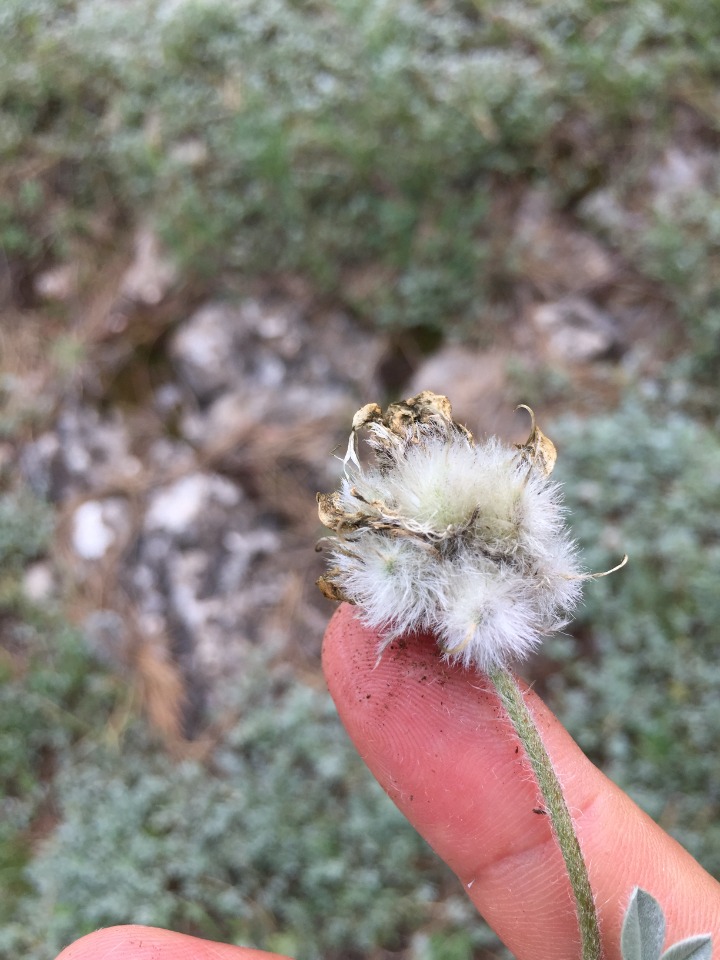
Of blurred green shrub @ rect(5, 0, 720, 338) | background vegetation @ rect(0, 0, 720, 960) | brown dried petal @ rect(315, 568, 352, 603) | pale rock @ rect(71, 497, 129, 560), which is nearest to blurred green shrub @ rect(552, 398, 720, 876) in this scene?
background vegetation @ rect(0, 0, 720, 960)

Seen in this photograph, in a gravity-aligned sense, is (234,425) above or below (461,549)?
below

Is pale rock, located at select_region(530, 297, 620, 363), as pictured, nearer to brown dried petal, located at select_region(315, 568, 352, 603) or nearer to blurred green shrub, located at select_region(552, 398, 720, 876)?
blurred green shrub, located at select_region(552, 398, 720, 876)

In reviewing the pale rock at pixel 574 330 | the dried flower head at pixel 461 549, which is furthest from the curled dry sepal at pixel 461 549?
the pale rock at pixel 574 330

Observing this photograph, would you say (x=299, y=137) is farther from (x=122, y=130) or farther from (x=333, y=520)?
(x=333, y=520)

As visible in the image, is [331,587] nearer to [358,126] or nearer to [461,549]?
[461,549]

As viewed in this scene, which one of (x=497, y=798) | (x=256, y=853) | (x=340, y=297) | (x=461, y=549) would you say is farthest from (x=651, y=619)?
(x=340, y=297)

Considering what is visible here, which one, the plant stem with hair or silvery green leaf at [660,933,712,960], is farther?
the plant stem with hair

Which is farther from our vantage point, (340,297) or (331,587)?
(340,297)
